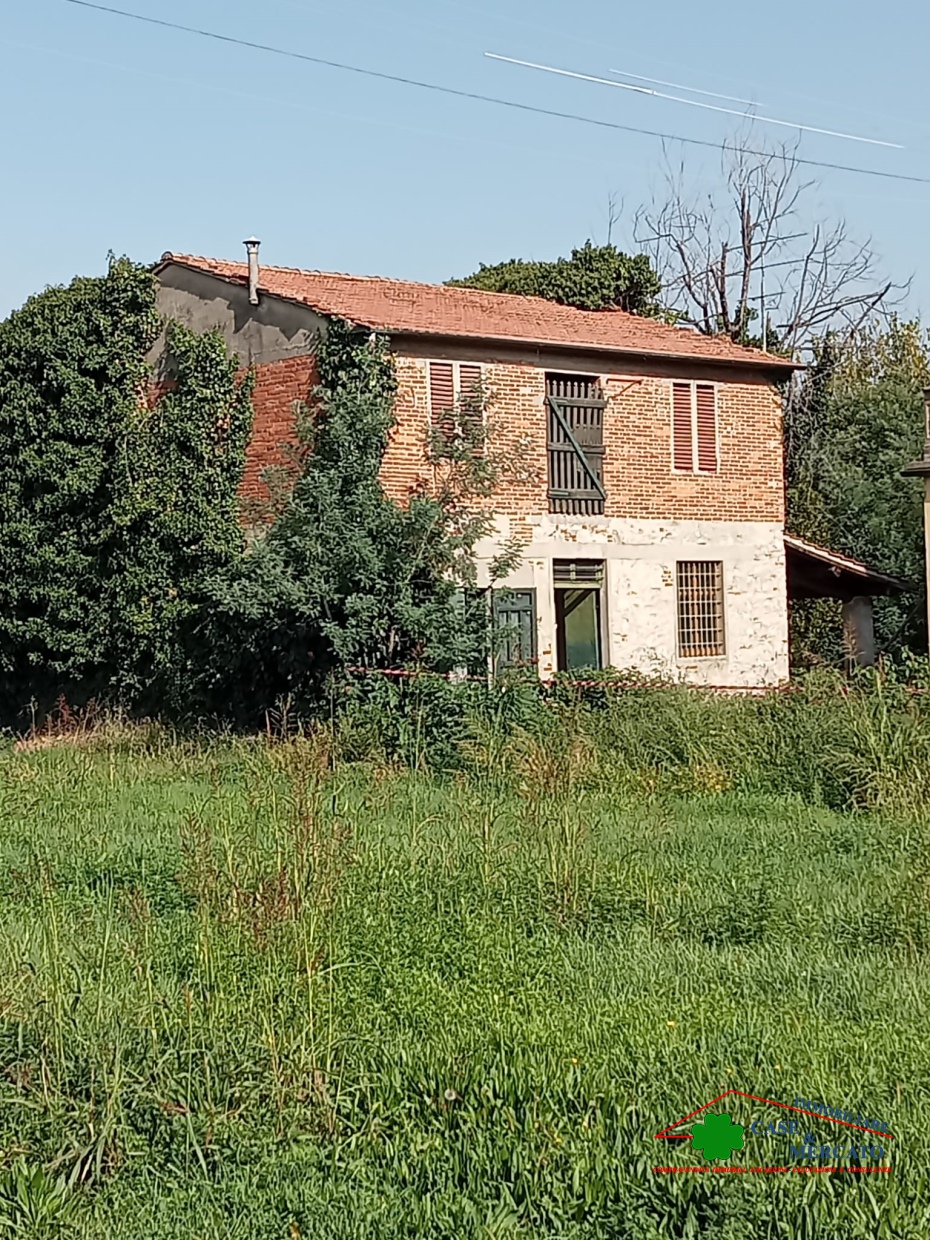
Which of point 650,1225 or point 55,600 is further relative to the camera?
point 55,600

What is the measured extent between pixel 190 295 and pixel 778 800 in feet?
49.9

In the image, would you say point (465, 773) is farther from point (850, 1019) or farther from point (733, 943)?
point (850, 1019)

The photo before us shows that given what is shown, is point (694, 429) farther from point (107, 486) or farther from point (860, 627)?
point (107, 486)

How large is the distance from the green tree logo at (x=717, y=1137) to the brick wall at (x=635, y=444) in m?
17.1

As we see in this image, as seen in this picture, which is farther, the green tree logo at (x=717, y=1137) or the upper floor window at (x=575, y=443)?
the upper floor window at (x=575, y=443)

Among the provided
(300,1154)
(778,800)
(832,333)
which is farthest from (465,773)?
(832,333)

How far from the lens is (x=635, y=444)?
26.2m

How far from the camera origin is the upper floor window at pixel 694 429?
2689 centimetres

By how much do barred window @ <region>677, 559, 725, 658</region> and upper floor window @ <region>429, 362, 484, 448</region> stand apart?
521 cm

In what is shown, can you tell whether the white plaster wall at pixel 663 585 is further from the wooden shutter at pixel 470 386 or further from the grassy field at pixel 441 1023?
the grassy field at pixel 441 1023

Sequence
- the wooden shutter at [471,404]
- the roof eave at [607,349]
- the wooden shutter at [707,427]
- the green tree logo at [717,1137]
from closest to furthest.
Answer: the green tree logo at [717,1137]
the wooden shutter at [471,404]
the roof eave at [607,349]
the wooden shutter at [707,427]

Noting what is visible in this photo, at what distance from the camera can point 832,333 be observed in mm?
45156

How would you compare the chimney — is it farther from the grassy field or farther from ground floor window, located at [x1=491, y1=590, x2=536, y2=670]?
the grassy field

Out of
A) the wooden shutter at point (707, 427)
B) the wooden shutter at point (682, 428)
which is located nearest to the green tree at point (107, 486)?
the wooden shutter at point (682, 428)
